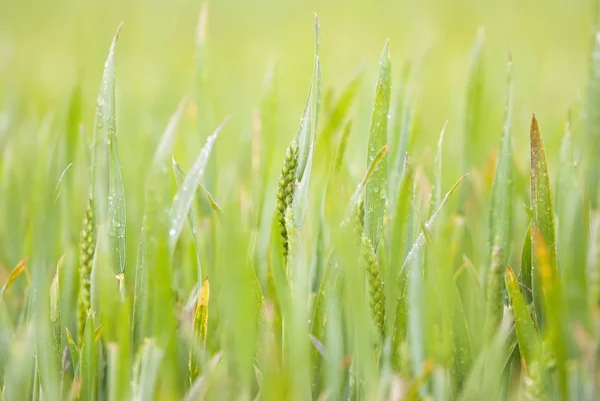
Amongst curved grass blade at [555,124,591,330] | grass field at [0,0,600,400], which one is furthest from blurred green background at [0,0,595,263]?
curved grass blade at [555,124,591,330]

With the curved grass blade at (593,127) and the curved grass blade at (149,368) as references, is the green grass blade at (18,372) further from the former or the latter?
the curved grass blade at (593,127)

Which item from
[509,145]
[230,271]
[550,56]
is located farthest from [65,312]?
[550,56]

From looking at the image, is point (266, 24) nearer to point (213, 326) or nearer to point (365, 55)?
point (365, 55)

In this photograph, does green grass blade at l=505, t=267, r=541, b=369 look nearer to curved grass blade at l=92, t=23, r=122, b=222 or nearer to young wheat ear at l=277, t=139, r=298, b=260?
young wheat ear at l=277, t=139, r=298, b=260

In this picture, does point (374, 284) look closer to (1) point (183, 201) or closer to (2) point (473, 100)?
(1) point (183, 201)

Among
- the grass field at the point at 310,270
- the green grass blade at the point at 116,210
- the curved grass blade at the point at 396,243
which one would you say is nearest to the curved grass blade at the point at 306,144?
the grass field at the point at 310,270
